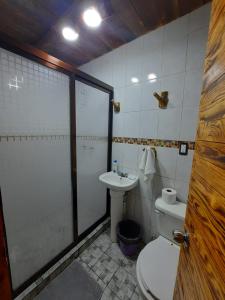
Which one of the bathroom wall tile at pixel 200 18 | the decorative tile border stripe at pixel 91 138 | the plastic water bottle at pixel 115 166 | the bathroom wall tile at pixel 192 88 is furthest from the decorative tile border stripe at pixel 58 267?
the bathroom wall tile at pixel 200 18

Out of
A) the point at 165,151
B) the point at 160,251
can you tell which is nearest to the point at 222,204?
the point at 160,251

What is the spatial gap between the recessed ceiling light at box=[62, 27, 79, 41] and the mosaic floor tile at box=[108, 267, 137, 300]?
2.51 meters

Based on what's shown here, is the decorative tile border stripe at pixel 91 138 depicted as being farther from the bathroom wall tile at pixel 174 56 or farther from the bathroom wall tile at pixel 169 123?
the bathroom wall tile at pixel 174 56

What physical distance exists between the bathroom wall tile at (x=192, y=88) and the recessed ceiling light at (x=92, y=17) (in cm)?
97

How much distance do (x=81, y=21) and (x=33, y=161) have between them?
4.57ft

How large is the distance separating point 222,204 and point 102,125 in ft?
5.33

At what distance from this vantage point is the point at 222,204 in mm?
382

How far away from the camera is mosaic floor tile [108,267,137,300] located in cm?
124

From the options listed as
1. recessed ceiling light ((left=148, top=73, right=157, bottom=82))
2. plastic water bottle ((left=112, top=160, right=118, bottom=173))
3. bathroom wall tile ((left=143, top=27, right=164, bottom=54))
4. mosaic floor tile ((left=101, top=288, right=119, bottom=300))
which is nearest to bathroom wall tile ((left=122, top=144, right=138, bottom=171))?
plastic water bottle ((left=112, top=160, right=118, bottom=173))

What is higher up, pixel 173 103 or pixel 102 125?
pixel 173 103

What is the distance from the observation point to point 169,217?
1288 mm

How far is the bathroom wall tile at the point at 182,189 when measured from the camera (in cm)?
139

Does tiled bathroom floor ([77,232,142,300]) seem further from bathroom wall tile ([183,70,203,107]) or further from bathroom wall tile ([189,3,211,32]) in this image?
bathroom wall tile ([189,3,211,32])

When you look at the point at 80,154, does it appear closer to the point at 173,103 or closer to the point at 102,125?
the point at 102,125
